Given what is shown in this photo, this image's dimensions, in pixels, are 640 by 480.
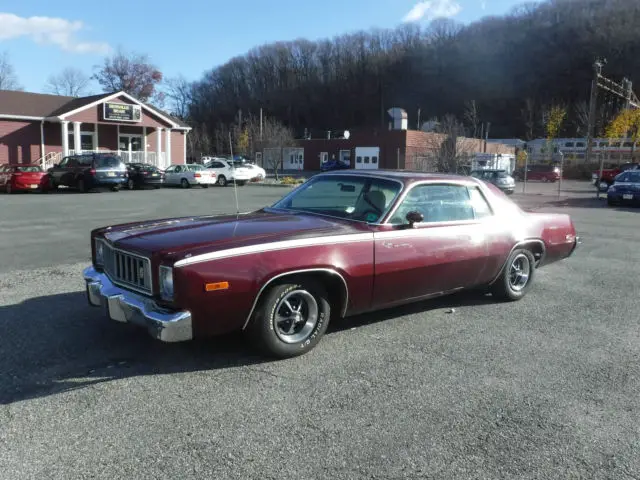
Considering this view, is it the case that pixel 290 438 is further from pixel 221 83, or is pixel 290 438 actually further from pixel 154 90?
pixel 221 83

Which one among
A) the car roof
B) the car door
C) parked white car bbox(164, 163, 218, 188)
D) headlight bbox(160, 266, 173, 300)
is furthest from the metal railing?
headlight bbox(160, 266, 173, 300)

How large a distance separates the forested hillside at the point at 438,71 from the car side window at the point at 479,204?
117 metres

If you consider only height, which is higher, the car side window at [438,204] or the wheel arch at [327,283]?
the car side window at [438,204]

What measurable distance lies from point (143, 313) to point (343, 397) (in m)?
1.53

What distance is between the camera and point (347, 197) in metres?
5.36

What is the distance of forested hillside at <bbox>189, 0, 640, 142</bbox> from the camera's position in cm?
12281

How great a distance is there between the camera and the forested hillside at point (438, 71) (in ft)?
403

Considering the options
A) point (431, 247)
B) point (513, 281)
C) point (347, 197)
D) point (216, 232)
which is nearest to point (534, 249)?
point (513, 281)

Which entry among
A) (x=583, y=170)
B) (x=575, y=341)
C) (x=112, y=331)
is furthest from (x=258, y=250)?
(x=583, y=170)

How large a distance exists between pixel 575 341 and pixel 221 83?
15009cm

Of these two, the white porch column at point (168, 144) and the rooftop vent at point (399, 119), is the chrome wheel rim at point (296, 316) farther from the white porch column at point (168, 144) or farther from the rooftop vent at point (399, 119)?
the rooftop vent at point (399, 119)

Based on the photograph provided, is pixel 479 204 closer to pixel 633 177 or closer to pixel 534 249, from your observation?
pixel 534 249

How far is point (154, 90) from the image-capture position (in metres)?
78.6

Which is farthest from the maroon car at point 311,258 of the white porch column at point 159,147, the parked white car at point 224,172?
the white porch column at point 159,147
